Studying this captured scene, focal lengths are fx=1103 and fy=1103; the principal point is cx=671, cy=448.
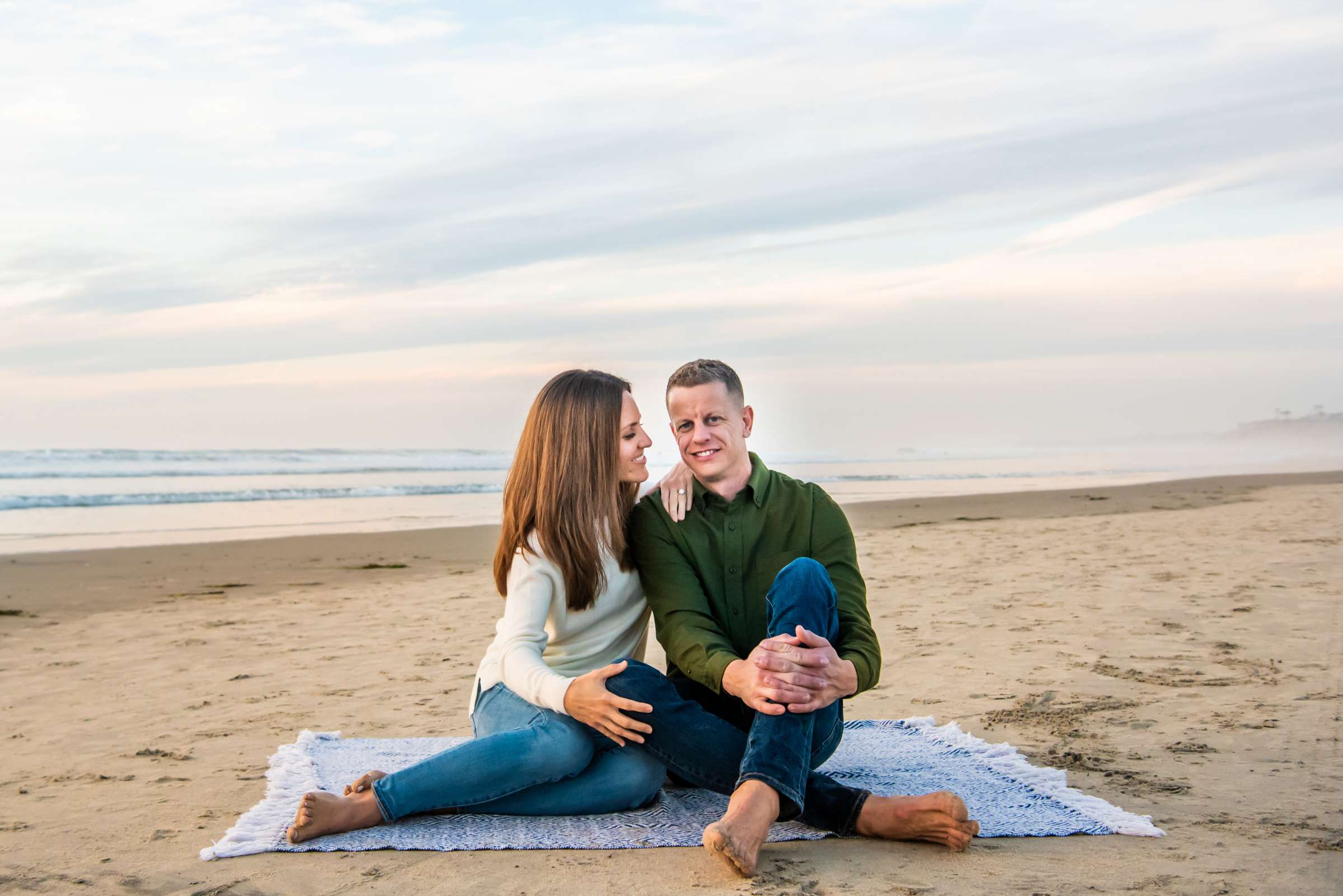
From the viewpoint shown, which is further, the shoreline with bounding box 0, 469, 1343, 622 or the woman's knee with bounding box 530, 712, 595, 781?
the shoreline with bounding box 0, 469, 1343, 622

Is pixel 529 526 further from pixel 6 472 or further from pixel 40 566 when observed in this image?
pixel 6 472

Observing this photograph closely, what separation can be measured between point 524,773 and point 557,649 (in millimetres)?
383

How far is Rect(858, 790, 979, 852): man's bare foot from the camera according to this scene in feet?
8.93

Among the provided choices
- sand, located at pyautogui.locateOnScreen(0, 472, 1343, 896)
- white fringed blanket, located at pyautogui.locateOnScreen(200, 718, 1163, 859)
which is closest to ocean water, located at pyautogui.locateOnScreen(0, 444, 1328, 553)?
sand, located at pyautogui.locateOnScreen(0, 472, 1343, 896)

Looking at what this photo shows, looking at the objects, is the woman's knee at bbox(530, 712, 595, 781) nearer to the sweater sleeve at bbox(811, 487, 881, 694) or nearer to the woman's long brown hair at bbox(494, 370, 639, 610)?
the woman's long brown hair at bbox(494, 370, 639, 610)

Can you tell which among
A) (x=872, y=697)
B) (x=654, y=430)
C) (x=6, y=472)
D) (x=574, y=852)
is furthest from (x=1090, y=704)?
(x=6, y=472)

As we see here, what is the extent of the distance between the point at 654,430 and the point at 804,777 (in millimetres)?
1503

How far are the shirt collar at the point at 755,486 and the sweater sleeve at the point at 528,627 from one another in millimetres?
479

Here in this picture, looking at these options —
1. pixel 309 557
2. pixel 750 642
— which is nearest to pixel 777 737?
pixel 750 642

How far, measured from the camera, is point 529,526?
3125mm

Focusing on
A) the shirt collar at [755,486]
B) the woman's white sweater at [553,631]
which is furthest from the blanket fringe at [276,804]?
the shirt collar at [755,486]

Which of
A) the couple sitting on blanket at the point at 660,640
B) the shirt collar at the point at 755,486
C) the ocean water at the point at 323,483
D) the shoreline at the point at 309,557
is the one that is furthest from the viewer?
the ocean water at the point at 323,483

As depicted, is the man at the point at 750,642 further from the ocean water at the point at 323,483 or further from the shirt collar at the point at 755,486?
the ocean water at the point at 323,483

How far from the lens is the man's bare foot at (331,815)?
283 cm
